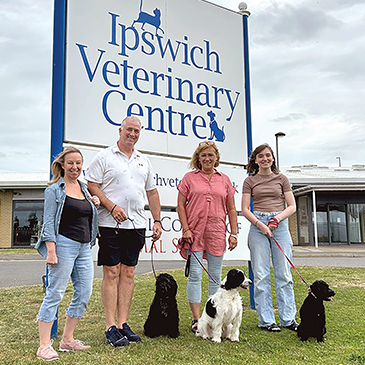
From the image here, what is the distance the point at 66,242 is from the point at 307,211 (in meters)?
19.5

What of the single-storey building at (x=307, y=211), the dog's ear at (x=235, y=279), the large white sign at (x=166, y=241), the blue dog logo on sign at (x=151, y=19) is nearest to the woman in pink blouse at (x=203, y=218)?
the dog's ear at (x=235, y=279)

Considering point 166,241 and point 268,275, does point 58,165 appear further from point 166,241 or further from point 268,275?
point 268,275

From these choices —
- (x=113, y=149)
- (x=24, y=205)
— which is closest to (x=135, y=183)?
(x=113, y=149)

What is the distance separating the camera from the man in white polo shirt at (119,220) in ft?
11.6

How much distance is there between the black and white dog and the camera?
360cm

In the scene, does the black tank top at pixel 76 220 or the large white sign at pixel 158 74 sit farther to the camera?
the large white sign at pixel 158 74

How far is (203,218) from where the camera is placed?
13.1ft

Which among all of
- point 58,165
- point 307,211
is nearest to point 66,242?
point 58,165

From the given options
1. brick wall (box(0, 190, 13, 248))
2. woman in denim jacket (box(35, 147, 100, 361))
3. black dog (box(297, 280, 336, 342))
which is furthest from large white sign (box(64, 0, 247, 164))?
brick wall (box(0, 190, 13, 248))

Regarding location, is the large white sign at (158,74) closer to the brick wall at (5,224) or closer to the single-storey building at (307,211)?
the single-storey building at (307,211)

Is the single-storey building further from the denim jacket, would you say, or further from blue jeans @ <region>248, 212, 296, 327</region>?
the denim jacket

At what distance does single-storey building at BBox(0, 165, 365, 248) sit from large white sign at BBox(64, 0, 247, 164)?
14878 mm

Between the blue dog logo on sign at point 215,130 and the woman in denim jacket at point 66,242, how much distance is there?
2623 mm

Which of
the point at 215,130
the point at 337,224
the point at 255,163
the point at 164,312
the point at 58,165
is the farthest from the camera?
the point at 337,224
